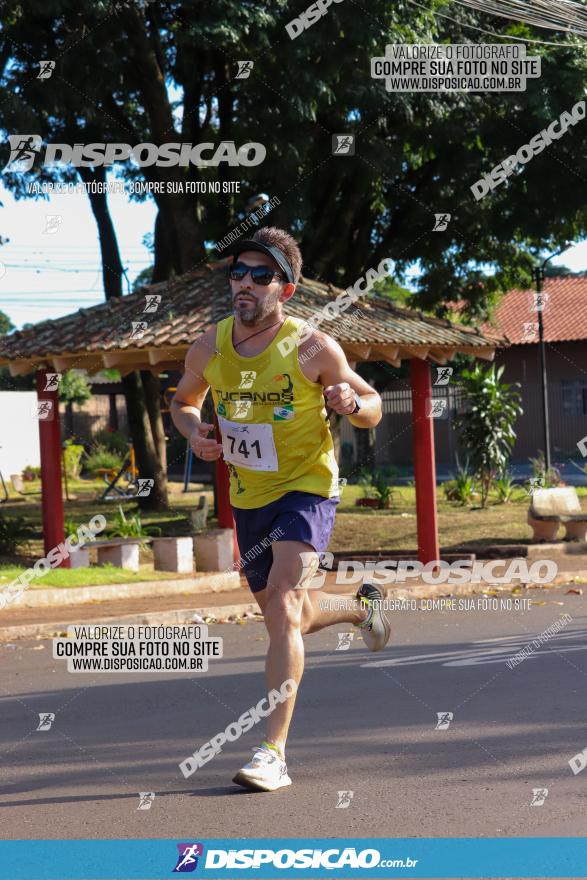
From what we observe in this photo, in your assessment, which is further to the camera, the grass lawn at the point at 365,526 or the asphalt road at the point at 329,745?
the grass lawn at the point at 365,526

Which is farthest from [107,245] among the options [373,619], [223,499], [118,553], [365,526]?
[373,619]

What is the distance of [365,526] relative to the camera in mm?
20875

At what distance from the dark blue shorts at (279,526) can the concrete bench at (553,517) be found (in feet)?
41.1

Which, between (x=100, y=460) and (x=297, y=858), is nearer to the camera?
(x=297, y=858)

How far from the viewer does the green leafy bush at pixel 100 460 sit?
128 feet

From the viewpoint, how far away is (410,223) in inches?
925

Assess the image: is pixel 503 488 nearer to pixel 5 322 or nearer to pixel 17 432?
pixel 17 432

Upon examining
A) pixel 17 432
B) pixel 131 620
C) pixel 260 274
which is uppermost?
pixel 260 274

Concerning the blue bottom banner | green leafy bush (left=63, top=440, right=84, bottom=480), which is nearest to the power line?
the blue bottom banner

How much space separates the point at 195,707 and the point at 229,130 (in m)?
14.5

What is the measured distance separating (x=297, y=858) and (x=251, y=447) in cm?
190

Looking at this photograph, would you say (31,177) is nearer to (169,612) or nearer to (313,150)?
(313,150)

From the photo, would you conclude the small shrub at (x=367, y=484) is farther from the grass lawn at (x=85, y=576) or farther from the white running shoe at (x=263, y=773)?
the white running shoe at (x=263, y=773)

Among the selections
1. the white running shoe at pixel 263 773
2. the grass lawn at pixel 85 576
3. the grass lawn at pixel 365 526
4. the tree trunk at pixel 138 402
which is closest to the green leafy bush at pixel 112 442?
the grass lawn at pixel 365 526
